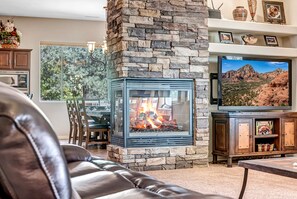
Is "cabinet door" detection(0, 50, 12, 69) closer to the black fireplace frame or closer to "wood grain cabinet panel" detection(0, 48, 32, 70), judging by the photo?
"wood grain cabinet panel" detection(0, 48, 32, 70)

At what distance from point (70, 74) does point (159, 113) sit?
5.36 metres

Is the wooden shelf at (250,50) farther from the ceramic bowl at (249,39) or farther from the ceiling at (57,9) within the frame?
the ceiling at (57,9)

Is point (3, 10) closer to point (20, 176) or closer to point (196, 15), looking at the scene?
point (196, 15)

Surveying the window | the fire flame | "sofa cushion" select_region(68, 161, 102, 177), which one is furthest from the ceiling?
"sofa cushion" select_region(68, 161, 102, 177)

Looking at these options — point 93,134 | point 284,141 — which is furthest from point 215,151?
point 93,134

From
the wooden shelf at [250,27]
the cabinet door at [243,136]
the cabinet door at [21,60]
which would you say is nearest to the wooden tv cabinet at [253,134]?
the cabinet door at [243,136]

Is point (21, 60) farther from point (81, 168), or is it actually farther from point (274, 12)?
point (81, 168)

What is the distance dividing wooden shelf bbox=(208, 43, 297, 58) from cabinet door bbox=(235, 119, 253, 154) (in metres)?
1.03

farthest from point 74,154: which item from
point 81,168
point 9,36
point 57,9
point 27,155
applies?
point 9,36

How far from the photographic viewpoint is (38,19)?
9.62 metres

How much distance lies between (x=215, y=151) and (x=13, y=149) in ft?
16.3

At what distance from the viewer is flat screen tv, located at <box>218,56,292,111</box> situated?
5590 mm

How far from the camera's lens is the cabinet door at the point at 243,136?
536 centimetres

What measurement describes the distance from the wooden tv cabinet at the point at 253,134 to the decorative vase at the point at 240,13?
1442 millimetres
